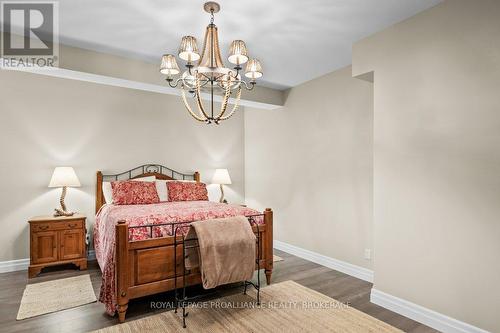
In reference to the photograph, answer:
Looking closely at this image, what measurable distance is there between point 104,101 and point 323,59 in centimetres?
334

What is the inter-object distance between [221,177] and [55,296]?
294 centimetres

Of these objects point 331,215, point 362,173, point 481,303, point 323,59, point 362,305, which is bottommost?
point 362,305

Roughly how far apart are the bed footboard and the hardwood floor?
237 mm

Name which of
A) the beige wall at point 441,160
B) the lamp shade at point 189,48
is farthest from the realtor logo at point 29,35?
the beige wall at point 441,160

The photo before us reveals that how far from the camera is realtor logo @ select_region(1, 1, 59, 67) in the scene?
8.42 ft

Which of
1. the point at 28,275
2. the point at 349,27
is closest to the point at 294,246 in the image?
the point at 349,27

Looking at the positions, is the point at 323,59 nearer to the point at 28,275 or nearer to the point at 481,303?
the point at 481,303

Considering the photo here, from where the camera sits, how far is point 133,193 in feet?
13.4

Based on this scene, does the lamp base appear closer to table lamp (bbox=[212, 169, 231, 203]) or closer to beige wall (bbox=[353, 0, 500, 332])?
table lamp (bbox=[212, 169, 231, 203])

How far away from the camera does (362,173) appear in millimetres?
3602

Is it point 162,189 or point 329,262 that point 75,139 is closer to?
point 162,189

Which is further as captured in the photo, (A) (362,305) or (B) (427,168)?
(A) (362,305)

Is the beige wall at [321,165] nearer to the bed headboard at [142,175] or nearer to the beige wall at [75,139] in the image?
the beige wall at [75,139]

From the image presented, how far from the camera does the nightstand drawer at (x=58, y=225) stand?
354 centimetres
